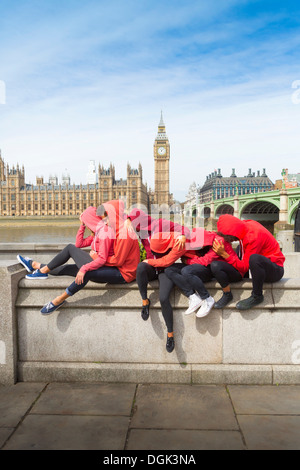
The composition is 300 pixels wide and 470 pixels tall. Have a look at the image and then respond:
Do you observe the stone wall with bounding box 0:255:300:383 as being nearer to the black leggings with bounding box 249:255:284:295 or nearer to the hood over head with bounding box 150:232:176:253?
the black leggings with bounding box 249:255:284:295

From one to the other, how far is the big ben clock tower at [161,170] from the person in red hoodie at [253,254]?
116 metres

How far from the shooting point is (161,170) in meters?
125

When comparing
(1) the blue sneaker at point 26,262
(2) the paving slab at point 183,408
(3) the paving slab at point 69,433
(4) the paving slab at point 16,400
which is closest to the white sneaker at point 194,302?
(2) the paving slab at point 183,408

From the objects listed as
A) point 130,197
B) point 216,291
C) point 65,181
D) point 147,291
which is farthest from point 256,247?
point 65,181

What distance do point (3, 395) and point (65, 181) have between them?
117074mm

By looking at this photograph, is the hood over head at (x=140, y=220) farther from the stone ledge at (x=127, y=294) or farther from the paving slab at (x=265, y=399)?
the paving slab at (x=265, y=399)

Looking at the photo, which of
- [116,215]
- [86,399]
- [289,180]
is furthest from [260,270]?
[289,180]

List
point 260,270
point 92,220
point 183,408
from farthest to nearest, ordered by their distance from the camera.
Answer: point 92,220 < point 260,270 < point 183,408

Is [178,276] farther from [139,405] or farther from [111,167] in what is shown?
[111,167]

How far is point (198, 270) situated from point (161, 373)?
3.25ft

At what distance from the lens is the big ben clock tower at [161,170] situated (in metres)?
122

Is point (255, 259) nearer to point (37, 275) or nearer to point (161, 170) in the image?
point (37, 275)

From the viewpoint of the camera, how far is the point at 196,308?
3365mm

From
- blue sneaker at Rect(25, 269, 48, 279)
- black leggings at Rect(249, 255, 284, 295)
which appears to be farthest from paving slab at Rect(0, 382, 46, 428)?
black leggings at Rect(249, 255, 284, 295)
